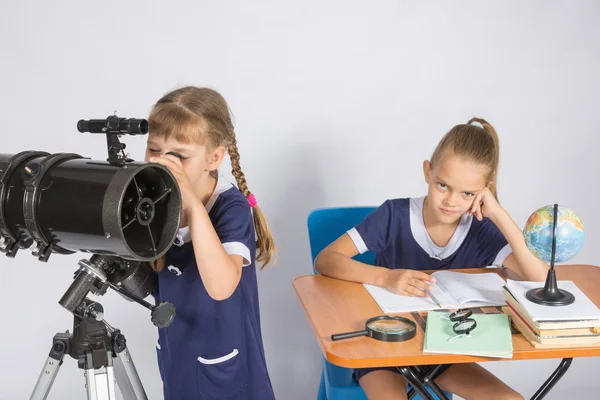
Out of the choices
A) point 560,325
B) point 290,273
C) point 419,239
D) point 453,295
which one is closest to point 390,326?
point 453,295

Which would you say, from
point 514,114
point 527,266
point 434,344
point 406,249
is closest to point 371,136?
point 514,114

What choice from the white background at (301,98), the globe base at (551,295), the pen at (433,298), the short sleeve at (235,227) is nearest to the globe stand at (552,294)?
the globe base at (551,295)

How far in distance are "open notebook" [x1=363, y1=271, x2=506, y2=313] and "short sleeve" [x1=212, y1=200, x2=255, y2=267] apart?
363 mm

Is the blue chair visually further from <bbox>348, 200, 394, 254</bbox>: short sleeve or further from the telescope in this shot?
the telescope

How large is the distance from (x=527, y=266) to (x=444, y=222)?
30cm

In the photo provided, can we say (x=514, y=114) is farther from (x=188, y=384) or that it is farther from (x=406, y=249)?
(x=188, y=384)

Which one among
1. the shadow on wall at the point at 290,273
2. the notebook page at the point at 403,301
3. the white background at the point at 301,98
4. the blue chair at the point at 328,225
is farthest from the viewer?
the shadow on wall at the point at 290,273

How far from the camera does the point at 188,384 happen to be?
202cm

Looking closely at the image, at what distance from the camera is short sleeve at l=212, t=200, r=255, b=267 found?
6.28 feet

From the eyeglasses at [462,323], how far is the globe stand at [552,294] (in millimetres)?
152

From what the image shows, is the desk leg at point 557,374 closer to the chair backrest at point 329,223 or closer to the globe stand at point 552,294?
the globe stand at point 552,294

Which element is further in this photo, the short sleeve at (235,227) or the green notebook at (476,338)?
the short sleeve at (235,227)

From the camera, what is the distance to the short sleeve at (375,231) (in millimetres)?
2311

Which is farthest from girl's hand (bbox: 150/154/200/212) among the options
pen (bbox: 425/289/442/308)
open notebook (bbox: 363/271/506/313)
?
pen (bbox: 425/289/442/308)
